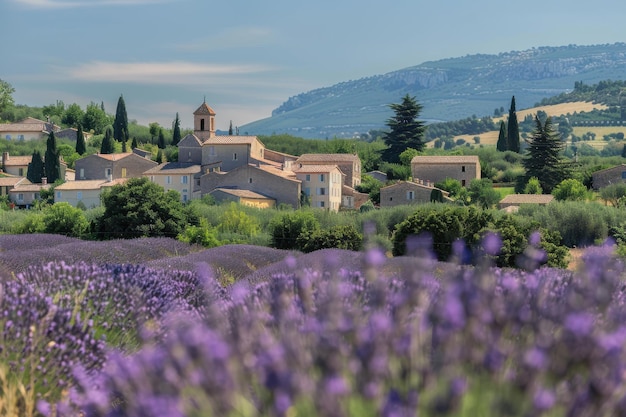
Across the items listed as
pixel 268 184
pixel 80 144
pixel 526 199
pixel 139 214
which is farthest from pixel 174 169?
pixel 139 214

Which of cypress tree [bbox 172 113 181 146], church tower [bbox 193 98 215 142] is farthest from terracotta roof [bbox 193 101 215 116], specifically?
cypress tree [bbox 172 113 181 146]

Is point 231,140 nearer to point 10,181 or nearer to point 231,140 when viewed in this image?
point 231,140

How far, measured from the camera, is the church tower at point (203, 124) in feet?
346

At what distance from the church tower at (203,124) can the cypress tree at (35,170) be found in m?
15.5

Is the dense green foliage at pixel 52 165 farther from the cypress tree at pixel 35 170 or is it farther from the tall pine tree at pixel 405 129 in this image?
the tall pine tree at pixel 405 129

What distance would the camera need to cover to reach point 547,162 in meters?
88.3

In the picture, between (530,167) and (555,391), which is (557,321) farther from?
(530,167)

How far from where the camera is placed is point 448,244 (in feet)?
134

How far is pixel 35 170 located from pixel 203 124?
17230mm

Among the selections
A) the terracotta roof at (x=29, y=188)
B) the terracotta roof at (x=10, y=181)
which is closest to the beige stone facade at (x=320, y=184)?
the terracotta roof at (x=29, y=188)

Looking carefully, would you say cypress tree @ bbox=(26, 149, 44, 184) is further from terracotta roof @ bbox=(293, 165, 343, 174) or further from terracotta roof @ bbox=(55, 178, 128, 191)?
terracotta roof @ bbox=(293, 165, 343, 174)

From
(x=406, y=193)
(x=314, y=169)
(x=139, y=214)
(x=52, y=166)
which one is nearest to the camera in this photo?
(x=139, y=214)

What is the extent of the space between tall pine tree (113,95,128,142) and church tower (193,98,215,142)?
23079mm

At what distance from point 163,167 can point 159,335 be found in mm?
87858
